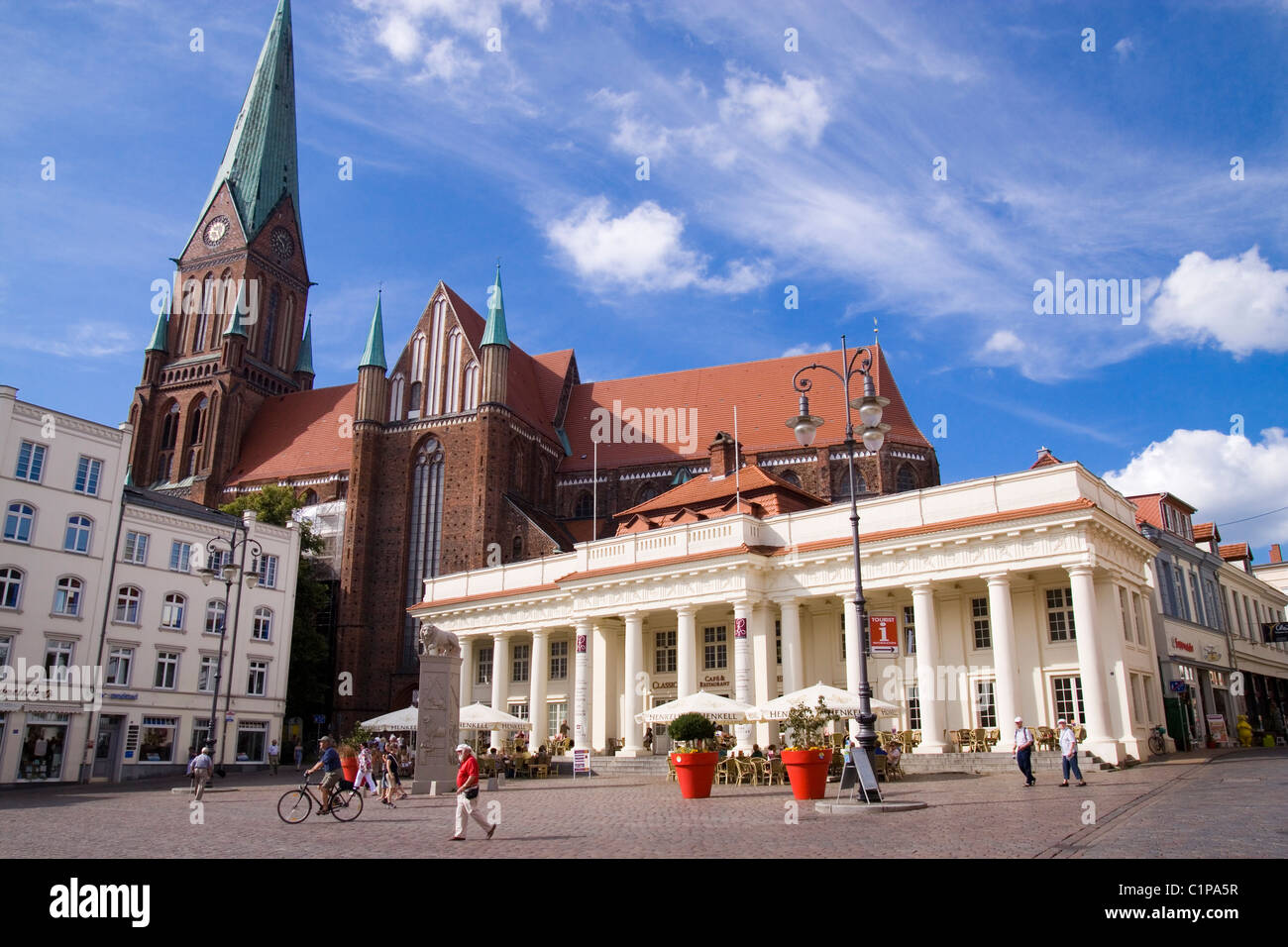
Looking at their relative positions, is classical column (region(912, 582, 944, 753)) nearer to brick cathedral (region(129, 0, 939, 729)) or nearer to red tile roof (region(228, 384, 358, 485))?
brick cathedral (region(129, 0, 939, 729))

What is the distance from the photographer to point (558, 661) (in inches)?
1619

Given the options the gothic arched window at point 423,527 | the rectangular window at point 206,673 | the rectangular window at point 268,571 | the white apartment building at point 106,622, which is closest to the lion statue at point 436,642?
the white apartment building at point 106,622

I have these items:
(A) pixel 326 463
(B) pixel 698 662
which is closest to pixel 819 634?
(B) pixel 698 662

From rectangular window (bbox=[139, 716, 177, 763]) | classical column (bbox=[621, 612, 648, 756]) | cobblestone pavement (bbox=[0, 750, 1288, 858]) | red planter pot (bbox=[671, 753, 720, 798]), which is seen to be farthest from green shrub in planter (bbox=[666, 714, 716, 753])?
rectangular window (bbox=[139, 716, 177, 763])

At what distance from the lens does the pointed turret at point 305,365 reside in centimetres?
7925

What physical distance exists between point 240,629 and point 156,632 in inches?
177

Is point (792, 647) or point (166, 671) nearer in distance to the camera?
point (792, 647)

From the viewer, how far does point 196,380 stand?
71.6 metres

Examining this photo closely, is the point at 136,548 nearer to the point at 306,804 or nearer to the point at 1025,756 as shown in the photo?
the point at 306,804

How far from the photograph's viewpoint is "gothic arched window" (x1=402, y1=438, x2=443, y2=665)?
2174 inches

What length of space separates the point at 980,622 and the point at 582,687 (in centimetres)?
1512

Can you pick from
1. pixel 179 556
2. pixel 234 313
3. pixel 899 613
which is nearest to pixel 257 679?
pixel 179 556

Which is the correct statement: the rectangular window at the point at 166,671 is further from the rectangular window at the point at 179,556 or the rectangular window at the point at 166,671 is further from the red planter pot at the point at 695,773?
the red planter pot at the point at 695,773

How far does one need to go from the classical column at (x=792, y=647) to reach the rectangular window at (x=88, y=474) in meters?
27.1
